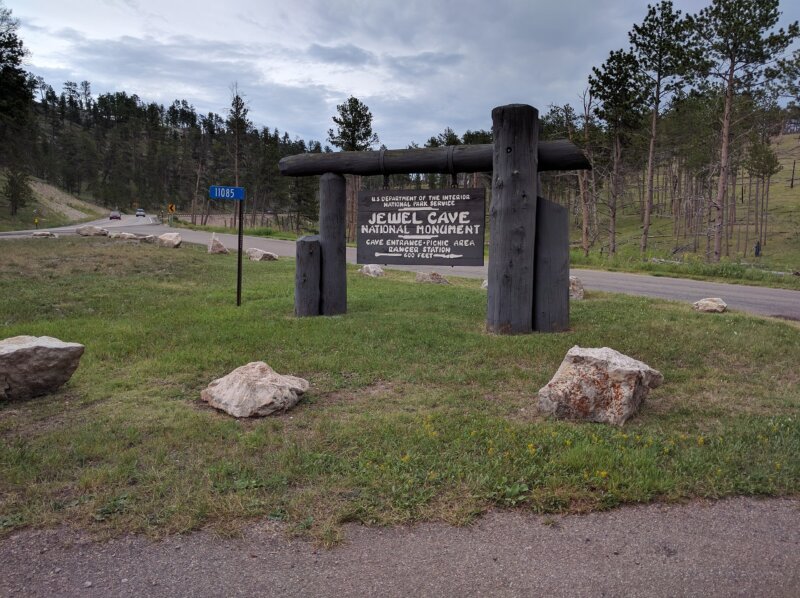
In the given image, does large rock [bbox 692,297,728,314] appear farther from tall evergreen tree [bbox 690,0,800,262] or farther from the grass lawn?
tall evergreen tree [bbox 690,0,800,262]

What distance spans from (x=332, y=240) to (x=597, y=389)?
553 centimetres

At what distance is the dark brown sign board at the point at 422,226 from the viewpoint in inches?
318

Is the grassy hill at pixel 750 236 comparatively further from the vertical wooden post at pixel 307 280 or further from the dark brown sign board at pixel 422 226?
the vertical wooden post at pixel 307 280

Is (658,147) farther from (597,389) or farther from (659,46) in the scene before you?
(597,389)

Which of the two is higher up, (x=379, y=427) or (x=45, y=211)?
(x=45, y=211)

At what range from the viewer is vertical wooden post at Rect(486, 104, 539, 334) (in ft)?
24.2

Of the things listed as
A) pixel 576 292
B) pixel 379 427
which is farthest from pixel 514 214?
pixel 379 427

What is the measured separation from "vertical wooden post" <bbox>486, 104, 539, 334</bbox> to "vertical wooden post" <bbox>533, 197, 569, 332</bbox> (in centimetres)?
13

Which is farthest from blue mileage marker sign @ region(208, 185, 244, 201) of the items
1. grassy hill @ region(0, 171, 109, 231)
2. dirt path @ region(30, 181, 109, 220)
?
dirt path @ region(30, 181, 109, 220)

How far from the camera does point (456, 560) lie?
2668 mm

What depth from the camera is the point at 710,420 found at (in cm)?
448

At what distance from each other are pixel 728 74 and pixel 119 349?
24.1 metres

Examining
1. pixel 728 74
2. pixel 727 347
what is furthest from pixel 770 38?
pixel 727 347

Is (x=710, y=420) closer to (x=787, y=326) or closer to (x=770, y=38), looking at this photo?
(x=787, y=326)
